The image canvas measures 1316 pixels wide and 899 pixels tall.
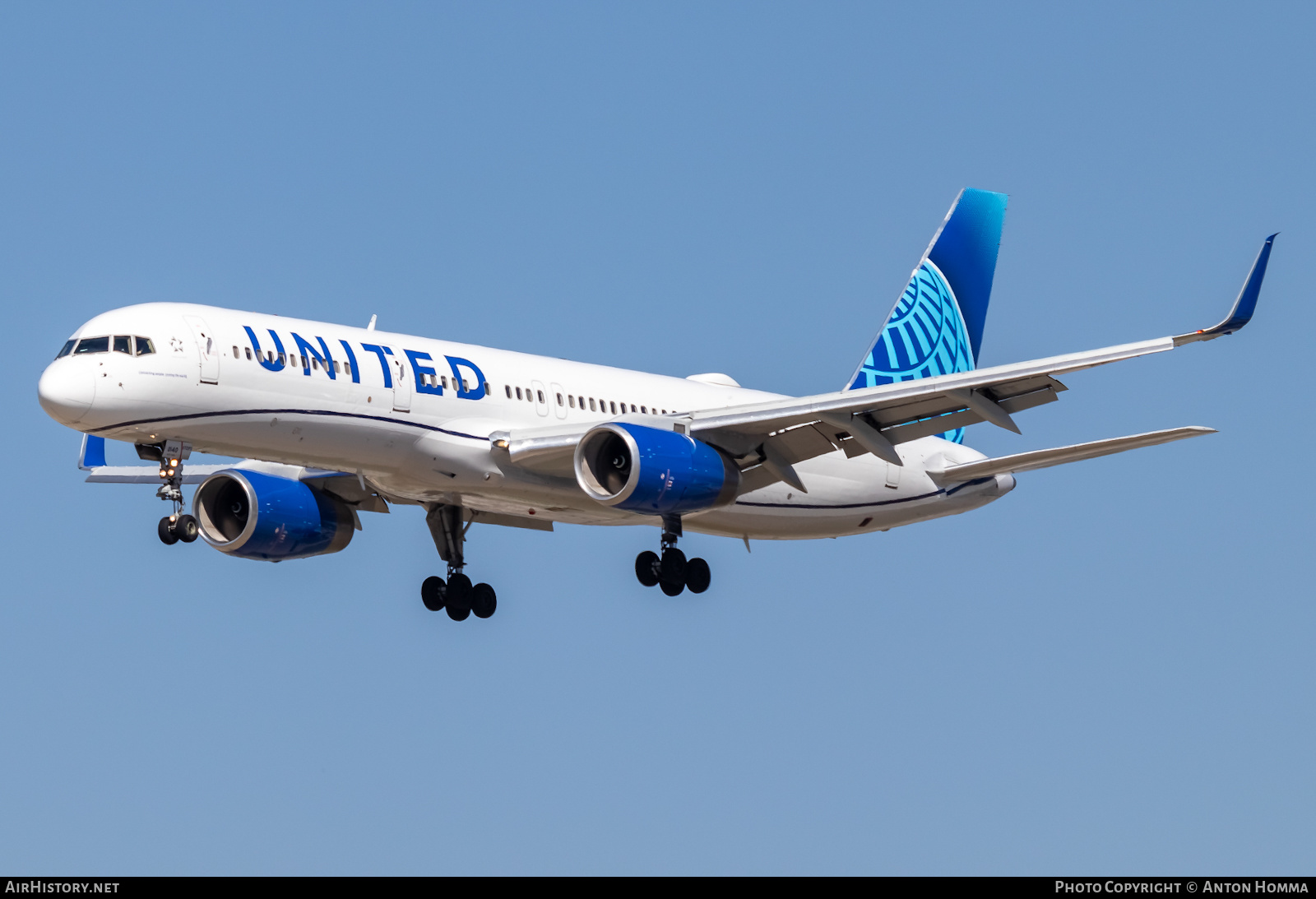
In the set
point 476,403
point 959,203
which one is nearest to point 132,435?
point 476,403

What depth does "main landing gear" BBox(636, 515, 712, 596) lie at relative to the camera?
3706 centimetres

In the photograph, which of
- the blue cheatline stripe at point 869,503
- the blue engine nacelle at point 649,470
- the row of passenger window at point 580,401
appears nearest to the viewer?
the blue engine nacelle at point 649,470

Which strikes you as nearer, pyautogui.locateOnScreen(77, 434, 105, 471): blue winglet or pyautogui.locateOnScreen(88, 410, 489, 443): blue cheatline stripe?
pyautogui.locateOnScreen(88, 410, 489, 443): blue cheatline stripe

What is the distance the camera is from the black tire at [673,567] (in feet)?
122

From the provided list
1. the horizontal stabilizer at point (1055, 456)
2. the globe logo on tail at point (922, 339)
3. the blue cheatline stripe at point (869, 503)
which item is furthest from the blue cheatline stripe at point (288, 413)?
the globe logo on tail at point (922, 339)

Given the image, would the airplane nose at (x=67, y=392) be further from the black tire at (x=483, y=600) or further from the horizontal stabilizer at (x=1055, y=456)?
the horizontal stabilizer at (x=1055, y=456)

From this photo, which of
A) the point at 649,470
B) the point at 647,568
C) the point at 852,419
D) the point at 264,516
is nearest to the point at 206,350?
the point at 264,516

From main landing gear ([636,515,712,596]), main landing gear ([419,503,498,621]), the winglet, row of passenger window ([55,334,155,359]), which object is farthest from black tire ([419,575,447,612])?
the winglet

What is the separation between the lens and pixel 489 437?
34969mm

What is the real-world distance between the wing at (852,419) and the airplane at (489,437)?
45 mm

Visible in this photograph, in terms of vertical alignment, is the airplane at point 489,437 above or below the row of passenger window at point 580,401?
below

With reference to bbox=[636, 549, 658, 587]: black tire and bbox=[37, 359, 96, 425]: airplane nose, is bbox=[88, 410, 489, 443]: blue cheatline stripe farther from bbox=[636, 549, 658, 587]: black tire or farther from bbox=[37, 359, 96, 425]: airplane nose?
bbox=[636, 549, 658, 587]: black tire

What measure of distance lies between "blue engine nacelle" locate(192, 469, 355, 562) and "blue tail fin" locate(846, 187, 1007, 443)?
13070 millimetres

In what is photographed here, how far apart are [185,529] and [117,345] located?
10.8 feet
